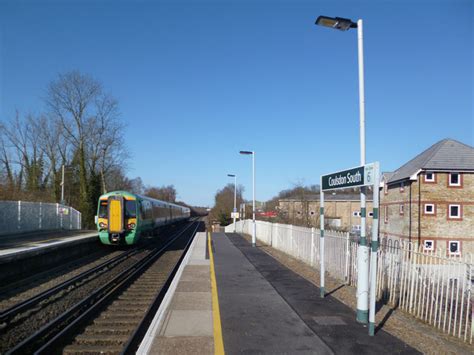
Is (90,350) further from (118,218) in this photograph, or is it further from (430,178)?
(430,178)

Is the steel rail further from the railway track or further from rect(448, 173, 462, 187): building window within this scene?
rect(448, 173, 462, 187): building window

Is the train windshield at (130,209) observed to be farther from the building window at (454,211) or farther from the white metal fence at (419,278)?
the building window at (454,211)

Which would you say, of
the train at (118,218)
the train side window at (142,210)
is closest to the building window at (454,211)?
the train side window at (142,210)

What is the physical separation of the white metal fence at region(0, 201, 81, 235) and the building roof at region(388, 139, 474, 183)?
26.2 metres

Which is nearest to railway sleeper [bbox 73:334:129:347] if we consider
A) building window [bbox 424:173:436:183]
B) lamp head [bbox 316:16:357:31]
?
lamp head [bbox 316:16:357:31]

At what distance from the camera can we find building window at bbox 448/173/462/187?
29125mm

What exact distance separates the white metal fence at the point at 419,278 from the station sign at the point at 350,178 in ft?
5.79

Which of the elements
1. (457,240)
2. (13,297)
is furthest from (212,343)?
(457,240)

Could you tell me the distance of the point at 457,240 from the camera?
2878 cm

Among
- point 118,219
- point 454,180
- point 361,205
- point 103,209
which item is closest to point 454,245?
point 454,180

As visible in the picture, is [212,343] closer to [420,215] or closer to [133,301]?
[133,301]

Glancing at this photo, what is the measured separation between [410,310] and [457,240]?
24394mm

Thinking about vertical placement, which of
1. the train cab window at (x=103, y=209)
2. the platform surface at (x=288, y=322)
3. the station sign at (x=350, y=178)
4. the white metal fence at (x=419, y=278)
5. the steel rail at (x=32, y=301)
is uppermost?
the station sign at (x=350, y=178)

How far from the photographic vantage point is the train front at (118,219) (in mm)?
20281
